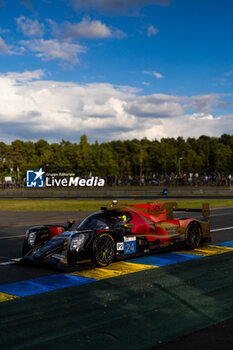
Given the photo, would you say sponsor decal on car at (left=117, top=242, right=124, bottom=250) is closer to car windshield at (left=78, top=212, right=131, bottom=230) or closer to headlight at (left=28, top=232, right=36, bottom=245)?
car windshield at (left=78, top=212, right=131, bottom=230)

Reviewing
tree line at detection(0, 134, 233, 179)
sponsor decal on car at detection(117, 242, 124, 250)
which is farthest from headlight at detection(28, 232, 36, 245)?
tree line at detection(0, 134, 233, 179)

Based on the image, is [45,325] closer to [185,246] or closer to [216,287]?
[216,287]

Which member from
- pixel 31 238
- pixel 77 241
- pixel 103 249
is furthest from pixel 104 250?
pixel 31 238

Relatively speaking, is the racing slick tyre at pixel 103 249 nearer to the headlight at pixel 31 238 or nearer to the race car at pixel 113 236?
the race car at pixel 113 236

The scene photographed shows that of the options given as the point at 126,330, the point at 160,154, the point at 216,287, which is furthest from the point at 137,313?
the point at 160,154

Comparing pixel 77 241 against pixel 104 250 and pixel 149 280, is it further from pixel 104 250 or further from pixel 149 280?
pixel 149 280

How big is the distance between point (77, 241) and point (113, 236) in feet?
3.26

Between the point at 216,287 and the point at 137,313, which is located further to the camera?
the point at 216,287

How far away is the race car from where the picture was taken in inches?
334

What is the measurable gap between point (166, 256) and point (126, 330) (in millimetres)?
5365

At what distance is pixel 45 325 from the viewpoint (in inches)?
208

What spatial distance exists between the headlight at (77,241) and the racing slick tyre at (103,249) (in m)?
0.30

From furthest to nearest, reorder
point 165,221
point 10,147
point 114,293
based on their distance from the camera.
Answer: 1. point 10,147
2. point 165,221
3. point 114,293

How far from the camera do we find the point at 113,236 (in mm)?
9031
